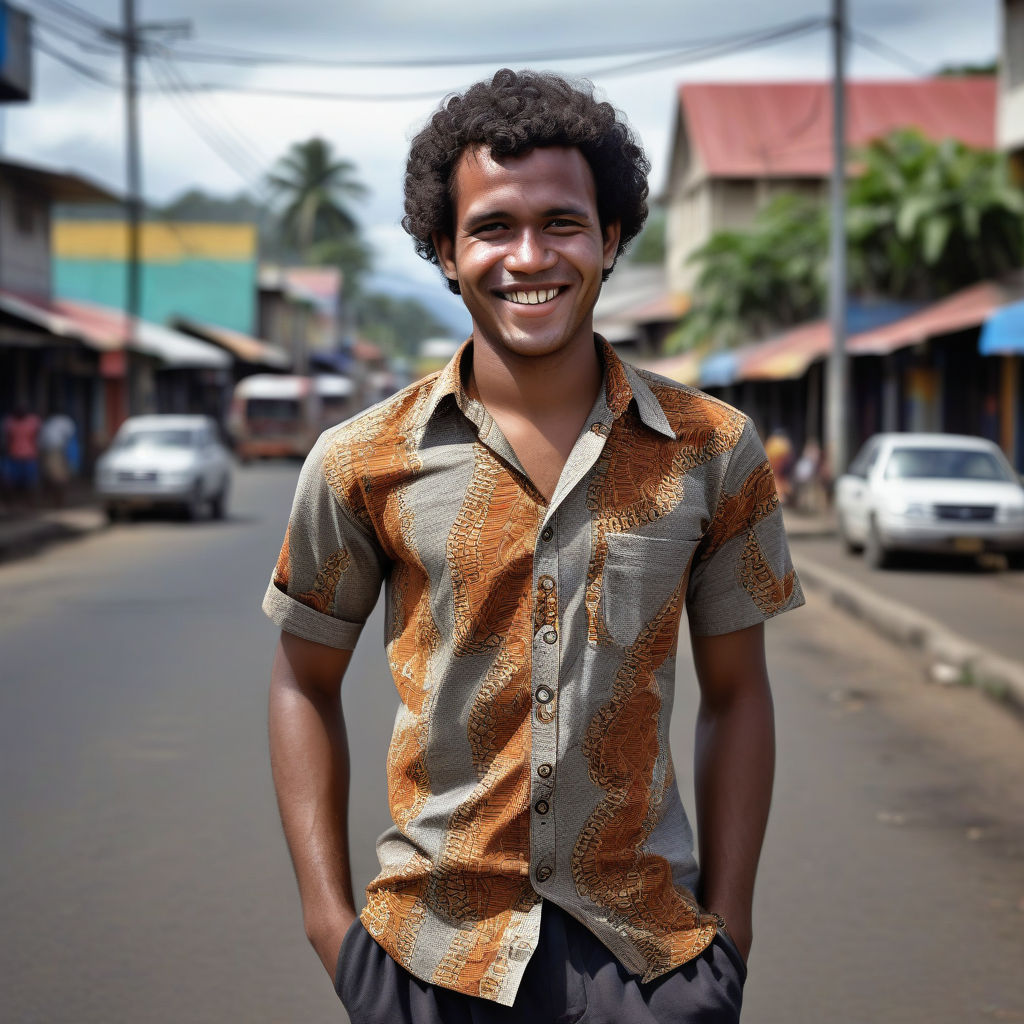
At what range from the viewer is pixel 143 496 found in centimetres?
2367

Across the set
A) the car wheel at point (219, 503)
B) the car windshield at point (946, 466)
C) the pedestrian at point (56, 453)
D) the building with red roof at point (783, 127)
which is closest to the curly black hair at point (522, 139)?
the car windshield at point (946, 466)

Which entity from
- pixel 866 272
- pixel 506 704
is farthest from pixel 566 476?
pixel 866 272

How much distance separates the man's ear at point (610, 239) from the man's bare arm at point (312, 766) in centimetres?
70

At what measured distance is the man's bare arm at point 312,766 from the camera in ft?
7.47

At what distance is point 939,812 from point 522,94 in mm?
4901

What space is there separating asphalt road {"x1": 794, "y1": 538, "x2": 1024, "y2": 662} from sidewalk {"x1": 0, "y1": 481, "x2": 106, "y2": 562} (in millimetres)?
9381

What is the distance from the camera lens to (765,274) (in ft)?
125

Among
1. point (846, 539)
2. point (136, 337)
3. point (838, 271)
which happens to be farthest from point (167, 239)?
point (846, 539)

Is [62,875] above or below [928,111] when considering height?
below

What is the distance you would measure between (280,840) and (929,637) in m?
6.43

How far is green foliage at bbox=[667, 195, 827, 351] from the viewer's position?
121ft

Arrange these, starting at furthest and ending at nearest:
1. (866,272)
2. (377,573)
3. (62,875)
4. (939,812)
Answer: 1. (866,272)
2. (939,812)
3. (62,875)
4. (377,573)

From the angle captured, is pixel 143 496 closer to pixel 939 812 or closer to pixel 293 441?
Result: pixel 939 812

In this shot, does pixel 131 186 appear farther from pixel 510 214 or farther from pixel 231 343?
pixel 510 214
